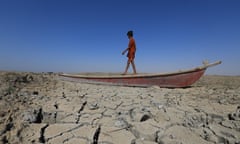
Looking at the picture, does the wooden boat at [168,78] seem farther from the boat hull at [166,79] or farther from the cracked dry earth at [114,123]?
the cracked dry earth at [114,123]

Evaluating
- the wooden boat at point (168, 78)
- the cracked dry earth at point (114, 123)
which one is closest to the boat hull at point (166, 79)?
the wooden boat at point (168, 78)

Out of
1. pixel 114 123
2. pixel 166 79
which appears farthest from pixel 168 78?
pixel 114 123

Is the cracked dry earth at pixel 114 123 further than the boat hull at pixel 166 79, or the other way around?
the boat hull at pixel 166 79

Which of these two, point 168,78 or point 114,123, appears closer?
point 114,123

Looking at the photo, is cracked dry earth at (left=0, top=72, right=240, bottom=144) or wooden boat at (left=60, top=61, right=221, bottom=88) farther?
wooden boat at (left=60, top=61, right=221, bottom=88)

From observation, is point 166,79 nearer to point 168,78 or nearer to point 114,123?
point 168,78

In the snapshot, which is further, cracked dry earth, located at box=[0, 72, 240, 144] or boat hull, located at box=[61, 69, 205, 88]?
boat hull, located at box=[61, 69, 205, 88]

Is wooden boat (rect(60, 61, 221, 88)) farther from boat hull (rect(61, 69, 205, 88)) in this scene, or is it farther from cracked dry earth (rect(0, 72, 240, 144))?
cracked dry earth (rect(0, 72, 240, 144))

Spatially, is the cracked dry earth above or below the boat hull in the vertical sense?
below

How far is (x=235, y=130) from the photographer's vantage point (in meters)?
1.45

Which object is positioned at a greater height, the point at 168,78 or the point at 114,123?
the point at 168,78

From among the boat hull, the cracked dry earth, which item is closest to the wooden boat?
the boat hull

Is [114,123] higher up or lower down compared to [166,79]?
lower down

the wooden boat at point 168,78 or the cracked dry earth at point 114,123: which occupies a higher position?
the wooden boat at point 168,78
